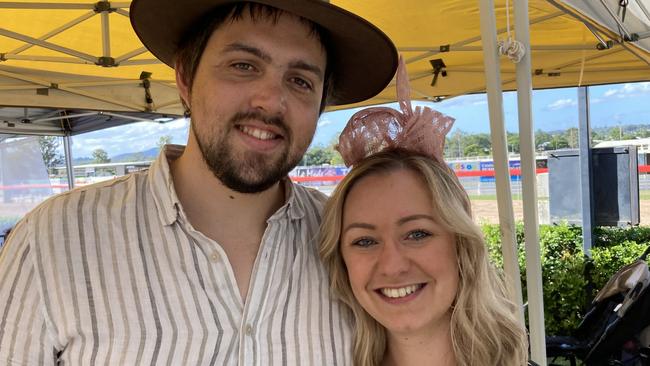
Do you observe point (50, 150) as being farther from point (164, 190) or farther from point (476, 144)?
point (164, 190)

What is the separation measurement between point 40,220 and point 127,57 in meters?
2.99

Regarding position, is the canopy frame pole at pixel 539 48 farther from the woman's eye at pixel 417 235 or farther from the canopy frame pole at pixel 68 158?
the canopy frame pole at pixel 68 158

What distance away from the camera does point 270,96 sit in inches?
47.5

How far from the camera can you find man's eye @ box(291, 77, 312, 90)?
1.28 meters

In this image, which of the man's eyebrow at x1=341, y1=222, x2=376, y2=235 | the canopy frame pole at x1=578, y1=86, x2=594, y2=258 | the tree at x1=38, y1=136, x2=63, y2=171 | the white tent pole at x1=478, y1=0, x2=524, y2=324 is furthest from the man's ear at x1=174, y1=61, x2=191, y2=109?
the tree at x1=38, y1=136, x2=63, y2=171

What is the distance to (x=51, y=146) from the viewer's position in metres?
7.94

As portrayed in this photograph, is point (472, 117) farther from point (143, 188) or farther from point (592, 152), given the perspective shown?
point (143, 188)

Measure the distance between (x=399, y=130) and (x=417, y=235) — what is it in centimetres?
34

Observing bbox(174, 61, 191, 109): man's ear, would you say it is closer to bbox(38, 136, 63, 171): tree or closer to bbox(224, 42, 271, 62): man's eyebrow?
bbox(224, 42, 271, 62): man's eyebrow

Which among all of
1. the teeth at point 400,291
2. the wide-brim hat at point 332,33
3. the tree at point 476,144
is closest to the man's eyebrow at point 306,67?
the wide-brim hat at point 332,33

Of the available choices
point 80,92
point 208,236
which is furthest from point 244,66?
point 80,92

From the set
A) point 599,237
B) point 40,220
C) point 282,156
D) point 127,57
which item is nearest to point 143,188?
point 40,220

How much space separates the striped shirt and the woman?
14 cm

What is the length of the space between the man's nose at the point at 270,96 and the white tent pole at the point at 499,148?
1.08 m
